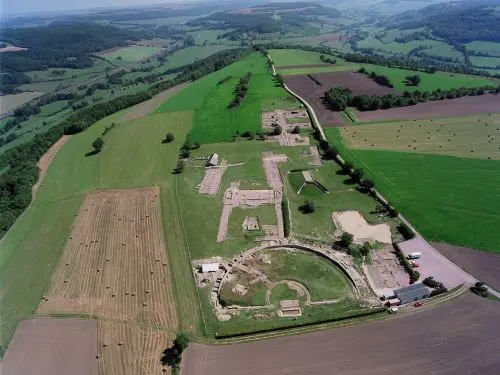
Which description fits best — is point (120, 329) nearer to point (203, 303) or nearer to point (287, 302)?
point (203, 303)

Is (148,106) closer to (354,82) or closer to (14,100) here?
(14,100)

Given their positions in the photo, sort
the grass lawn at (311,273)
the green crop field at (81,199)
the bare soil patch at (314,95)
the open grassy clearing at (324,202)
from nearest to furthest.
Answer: the grass lawn at (311,273), the green crop field at (81,199), the open grassy clearing at (324,202), the bare soil patch at (314,95)

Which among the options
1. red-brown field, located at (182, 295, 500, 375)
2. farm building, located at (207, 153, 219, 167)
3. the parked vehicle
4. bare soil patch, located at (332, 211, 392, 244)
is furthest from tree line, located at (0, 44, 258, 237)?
the parked vehicle

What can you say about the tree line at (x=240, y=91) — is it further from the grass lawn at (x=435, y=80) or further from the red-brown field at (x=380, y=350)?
the red-brown field at (x=380, y=350)

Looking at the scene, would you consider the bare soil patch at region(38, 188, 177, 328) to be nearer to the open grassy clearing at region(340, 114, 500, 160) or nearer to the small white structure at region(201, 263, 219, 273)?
the small white structure at region(201, 263, 219, 273)

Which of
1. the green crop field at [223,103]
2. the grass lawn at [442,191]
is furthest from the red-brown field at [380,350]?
the green crop field at [223,103]

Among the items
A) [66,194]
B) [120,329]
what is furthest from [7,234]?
[120,329]

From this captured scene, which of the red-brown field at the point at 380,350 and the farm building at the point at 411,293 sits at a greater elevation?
the farm building at the point at 411,293
